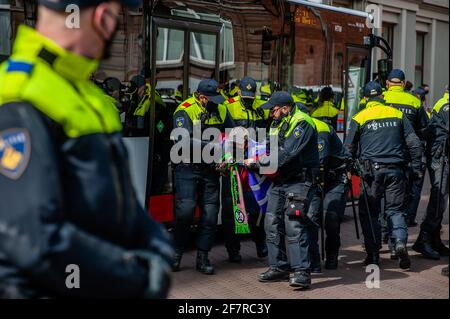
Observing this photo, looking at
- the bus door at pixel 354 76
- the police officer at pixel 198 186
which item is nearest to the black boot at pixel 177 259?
the police officer at pixel 198 186

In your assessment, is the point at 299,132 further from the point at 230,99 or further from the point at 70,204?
the point at 70,204

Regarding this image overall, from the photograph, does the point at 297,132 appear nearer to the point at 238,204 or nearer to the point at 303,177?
the point at 303,177

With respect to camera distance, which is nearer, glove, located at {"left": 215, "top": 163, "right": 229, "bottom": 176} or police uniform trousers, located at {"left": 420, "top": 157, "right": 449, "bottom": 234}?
glove, located at {"left": 215, "top": 163, "right": 229, "bottom": 176}

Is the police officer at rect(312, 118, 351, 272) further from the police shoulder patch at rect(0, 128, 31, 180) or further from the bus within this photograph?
the police shoulder patch at rect(0, 128, 31, 180)

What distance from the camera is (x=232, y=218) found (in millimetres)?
6527

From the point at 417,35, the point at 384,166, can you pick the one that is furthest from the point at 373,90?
the point at 417,35

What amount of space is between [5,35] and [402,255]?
4.27 meters

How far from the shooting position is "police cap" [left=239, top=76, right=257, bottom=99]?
7.18 metres

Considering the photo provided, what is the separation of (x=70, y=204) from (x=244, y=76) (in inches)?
235

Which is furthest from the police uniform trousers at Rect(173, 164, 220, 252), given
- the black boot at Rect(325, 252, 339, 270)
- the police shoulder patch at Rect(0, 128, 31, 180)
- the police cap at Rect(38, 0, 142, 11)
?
the police shoulder patch at Rect(0, 128, 31, 180)

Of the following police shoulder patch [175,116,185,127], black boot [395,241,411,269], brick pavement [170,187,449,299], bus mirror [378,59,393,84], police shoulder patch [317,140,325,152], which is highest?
bus mirror [378,59,393,84]

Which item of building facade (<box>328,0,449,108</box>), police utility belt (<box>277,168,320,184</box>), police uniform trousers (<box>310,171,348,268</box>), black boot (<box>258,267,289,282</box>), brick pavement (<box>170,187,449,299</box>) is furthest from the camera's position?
building facade (<box>328,0,449,108</box>)

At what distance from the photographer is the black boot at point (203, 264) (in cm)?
604

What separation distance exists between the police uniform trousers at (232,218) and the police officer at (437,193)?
1.88 meters
